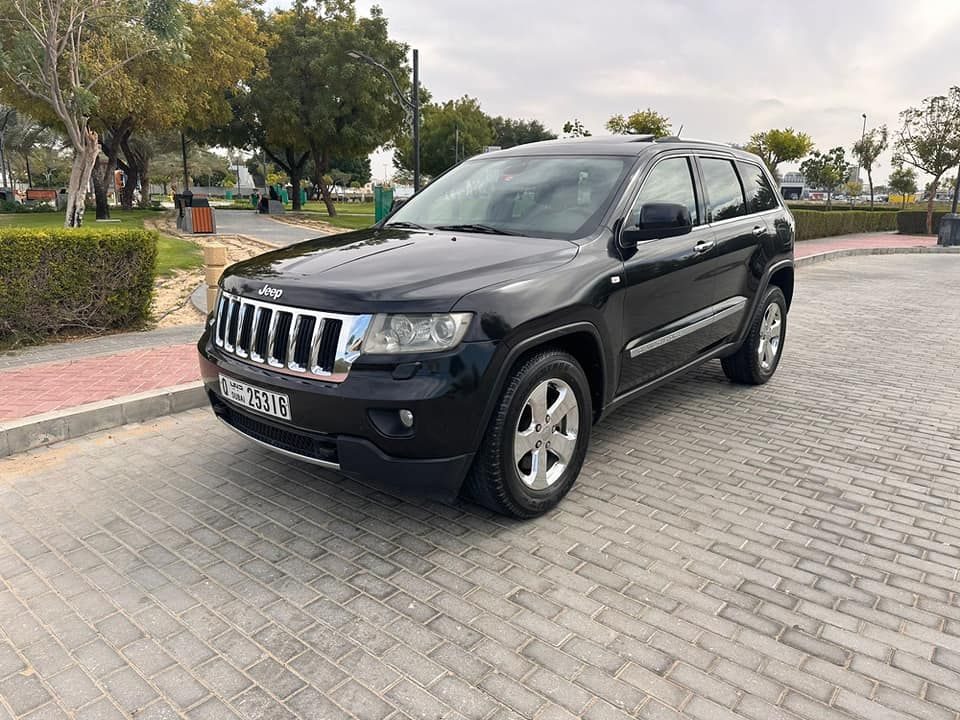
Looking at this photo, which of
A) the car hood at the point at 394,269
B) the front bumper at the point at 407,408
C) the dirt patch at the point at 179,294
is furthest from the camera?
the dirt patch at the point at 179,294

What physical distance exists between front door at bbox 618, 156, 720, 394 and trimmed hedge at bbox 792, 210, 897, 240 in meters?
18.8

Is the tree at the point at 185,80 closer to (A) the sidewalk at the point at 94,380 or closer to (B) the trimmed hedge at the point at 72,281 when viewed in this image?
(B) the trimmed hedge at the point at 72,281

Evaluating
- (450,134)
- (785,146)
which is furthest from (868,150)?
(450,134)

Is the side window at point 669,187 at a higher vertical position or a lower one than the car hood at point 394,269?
higher

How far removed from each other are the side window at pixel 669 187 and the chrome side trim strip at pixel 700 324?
2.21ft

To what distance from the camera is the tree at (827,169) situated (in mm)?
59406

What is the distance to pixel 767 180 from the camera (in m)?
6.04

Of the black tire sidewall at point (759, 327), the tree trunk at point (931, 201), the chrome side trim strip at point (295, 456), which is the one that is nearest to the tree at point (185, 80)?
the black tire sidewall at point (759, 327)

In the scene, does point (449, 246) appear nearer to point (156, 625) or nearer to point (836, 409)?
point (156, 625)

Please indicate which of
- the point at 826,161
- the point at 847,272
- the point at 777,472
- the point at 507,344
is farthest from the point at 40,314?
the point at 826,161

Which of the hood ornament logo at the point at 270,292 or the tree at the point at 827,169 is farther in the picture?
the tree at the point at 827,169

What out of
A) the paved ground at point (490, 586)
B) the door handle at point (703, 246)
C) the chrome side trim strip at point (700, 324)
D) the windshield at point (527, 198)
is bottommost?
the paved ground at point (490, 586)

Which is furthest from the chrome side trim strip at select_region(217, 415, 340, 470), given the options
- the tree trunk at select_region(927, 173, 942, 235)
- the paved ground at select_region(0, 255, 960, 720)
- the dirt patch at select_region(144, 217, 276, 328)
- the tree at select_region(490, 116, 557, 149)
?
the tree at select_region(490, 116, 557, 149)

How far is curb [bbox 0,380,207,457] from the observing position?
4434mm
